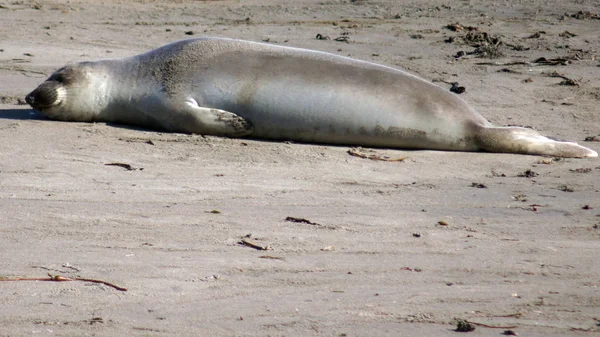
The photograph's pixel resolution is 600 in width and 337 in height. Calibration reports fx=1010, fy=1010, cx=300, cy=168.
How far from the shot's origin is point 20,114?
653 cm

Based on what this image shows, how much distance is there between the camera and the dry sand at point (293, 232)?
3.29 m

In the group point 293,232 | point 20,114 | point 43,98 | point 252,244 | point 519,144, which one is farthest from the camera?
point 20,114

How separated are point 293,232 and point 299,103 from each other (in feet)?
6.58

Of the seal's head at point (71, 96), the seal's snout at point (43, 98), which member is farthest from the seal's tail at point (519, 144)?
the seal's snout at point (43, 98)

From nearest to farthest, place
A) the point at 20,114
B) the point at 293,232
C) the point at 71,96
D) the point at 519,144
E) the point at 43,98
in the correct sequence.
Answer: the point at 293,232 → the point at 519,144 → the point at 43,98 → the point at 71,96 → the point at 20,114

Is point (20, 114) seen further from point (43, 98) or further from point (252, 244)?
point (252, 244)

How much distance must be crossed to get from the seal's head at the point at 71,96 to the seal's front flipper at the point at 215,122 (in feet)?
2.24

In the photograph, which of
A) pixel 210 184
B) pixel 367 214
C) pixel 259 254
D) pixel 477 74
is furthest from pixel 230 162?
pixel 477 74

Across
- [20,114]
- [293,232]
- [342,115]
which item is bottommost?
[20,114]

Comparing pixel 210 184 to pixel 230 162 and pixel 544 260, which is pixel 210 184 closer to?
pixel 230 162

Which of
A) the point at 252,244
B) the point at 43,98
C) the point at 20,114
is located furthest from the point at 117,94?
the point at 252,244

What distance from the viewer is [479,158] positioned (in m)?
5.91

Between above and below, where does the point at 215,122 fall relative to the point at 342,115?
below

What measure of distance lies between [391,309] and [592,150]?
3152 millimetres
